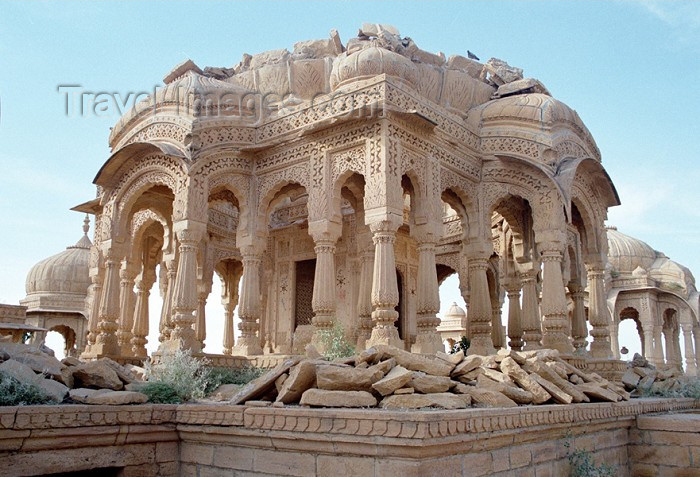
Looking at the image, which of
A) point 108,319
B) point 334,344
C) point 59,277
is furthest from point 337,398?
point 59,277

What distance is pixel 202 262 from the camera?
15.8 metres

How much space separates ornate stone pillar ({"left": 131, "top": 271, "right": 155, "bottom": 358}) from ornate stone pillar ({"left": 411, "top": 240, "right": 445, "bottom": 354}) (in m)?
6.42

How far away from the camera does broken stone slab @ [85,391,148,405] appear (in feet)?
16.1

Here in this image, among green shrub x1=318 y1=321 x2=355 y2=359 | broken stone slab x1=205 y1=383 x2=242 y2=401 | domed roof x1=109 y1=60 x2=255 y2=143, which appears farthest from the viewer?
domed roof x1=109 y1=60 x2=255 y2=143

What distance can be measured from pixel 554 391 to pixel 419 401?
166 centimetres

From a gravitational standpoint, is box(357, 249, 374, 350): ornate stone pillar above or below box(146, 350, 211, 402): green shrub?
above

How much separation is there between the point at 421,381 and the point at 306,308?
34.5 ft

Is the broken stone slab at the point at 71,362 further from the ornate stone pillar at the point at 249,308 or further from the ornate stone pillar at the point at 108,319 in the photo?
the ornate stone pillar at the point at 108,319

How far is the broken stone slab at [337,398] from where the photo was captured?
4.58 metres

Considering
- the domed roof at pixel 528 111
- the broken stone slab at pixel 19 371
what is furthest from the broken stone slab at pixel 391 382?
the domed roof at pixel 528 111

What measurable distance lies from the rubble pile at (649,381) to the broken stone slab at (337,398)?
6594mm

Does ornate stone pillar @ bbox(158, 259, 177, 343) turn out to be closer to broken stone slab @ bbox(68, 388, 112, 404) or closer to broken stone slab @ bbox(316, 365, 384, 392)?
broken stone slab @ bbox(68, 388, 112, 404)

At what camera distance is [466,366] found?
18.6 ft

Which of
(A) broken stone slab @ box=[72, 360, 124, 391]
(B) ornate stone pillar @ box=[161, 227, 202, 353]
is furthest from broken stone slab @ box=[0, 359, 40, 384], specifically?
(B) ornate stone pillar @ box=[161, 227, 202, 353]
